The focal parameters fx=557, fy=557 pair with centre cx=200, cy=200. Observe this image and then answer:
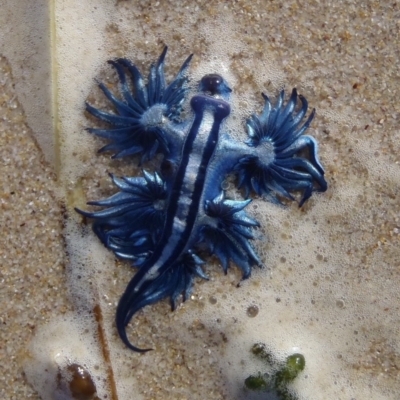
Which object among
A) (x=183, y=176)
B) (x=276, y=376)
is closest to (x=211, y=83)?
(x=183, y=176)

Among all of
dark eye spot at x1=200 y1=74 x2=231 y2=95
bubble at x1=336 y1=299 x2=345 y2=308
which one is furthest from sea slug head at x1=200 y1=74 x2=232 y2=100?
bubble at x1=336 y1=299 x2=345 y2=308

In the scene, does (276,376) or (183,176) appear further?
(276,376)

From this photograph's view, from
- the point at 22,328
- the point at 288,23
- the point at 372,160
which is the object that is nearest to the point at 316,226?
the point at 372,160

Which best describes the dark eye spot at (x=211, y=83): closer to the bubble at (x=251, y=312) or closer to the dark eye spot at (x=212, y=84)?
the dark eye spot at (x=212, y=84)

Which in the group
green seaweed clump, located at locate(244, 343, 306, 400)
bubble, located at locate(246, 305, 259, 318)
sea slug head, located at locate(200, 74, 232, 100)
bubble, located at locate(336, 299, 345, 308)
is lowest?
green seaweed clump, located at locate(244, 343, 306, 400)

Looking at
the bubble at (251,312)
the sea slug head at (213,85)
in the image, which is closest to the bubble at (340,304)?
the bubble at (251,312)

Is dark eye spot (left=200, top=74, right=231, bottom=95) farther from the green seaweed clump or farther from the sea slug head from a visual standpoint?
the green seaweed clump

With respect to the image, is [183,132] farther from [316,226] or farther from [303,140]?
[316,226]

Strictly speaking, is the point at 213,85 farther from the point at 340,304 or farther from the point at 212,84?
the point at 340,304
